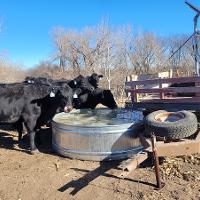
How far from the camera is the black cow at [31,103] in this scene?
8.04 meters

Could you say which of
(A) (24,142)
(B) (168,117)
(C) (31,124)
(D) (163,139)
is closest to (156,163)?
(D) (163,139)

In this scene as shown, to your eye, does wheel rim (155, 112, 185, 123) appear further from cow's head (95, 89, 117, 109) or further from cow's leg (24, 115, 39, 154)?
cow's head (95, 89, 117, 109)

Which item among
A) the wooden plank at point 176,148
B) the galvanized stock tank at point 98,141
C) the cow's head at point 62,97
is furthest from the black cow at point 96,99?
the wooden plank at point 176,148

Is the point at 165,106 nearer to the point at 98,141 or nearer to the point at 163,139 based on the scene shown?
the point at 163,139

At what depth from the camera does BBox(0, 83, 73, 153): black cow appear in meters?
8.04

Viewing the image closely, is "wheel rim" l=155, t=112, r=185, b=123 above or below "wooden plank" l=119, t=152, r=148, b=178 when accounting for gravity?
above

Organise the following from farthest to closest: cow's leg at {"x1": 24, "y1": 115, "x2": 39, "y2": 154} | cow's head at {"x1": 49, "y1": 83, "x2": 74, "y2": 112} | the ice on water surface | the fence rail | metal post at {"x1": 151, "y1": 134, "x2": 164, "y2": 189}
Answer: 1. cow's head at {"x1": 49, "y1": 83, "x2": 74, "y2": 112}
2. cow's leg at {"x1": 24, "y1": 115, "x2": 39, "y2": 154}
3. the ice on water surface
4. the fence rail
5. metal post at {"x1": 151, "y1": 134, "x2": 164, "y2": 189}

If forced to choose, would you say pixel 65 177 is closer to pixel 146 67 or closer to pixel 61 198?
pixel 61 198

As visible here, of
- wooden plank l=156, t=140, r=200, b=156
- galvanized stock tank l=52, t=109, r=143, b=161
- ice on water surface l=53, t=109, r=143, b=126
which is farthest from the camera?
ice on water surface l=53, t=109, r=143, b=126

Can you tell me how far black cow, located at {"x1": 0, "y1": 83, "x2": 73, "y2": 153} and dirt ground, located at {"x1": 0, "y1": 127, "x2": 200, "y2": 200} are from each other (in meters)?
1.15

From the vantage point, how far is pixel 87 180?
574cm

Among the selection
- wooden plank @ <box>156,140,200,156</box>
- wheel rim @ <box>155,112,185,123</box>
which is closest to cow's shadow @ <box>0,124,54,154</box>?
wheel rim @ <box>155,112,185,123</box>

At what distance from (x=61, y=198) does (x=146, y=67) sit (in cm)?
3907

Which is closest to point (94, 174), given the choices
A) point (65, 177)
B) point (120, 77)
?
point (65, 177)
